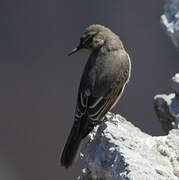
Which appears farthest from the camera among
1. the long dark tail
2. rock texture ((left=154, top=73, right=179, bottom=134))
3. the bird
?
rock texture ((left=154, top=73, right=179, bottom=134))

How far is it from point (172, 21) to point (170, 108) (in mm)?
1562

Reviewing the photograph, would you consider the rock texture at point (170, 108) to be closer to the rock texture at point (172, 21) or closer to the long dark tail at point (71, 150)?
the rock texture at point (172, 21)

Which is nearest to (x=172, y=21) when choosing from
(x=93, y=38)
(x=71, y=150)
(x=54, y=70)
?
(x=93, y=38)

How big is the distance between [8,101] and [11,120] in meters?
0.43

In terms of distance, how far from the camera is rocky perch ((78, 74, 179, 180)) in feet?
21.7

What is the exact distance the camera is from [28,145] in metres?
16.4

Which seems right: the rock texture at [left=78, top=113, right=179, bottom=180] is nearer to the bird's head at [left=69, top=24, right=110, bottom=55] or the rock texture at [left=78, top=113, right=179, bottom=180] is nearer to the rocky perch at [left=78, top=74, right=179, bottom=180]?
the rocky perch at [left=78, top=74, right=179, bottom=180]

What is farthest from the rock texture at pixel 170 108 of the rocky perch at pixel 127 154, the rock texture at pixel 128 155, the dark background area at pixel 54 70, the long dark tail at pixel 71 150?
the dark background area at pixel 54 70

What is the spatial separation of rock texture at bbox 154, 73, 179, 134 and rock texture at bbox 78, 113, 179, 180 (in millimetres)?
816

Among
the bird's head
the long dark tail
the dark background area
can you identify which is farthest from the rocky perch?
the dark background area

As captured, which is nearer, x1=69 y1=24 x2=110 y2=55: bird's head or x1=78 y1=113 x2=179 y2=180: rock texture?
x1=78 y1=113 x2=179 y2=180: rock texture

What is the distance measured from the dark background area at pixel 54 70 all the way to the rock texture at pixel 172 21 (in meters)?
5.55

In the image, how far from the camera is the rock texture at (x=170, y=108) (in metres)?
8.56

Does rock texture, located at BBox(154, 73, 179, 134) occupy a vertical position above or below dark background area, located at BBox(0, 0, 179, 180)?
above
